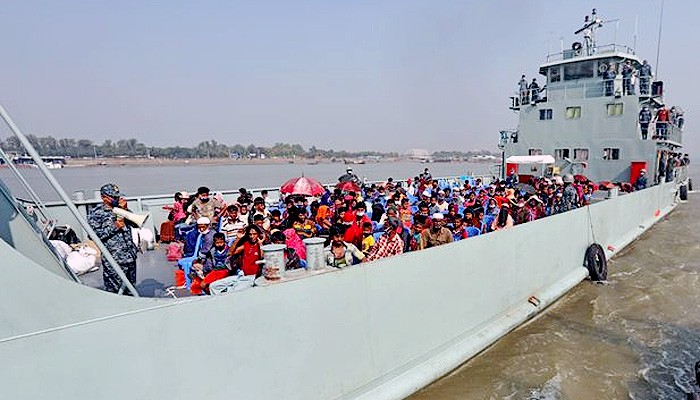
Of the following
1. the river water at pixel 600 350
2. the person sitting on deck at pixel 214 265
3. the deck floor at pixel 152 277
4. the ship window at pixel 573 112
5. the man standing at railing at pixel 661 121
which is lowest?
the river water at pixel 600 350

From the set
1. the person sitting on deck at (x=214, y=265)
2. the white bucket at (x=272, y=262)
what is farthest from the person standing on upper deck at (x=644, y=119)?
the white bucket at (x=272, y=262)

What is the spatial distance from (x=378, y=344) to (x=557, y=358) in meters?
3.13

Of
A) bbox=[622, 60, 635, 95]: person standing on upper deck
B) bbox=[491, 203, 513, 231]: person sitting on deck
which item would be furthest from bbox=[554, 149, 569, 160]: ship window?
bbox=[491, 203, 513, 231]: person sitting on deck

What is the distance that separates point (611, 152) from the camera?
16.4 m

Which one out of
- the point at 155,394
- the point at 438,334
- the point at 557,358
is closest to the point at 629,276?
the point at 557,358

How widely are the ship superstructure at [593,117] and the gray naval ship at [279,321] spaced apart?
9.43 m

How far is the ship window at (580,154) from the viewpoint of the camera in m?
17.0

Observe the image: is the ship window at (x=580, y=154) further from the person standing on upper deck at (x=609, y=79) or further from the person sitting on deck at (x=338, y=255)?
the person sitting on deck at (x=338, y=255)

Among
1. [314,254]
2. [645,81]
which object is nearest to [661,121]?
[645,81]

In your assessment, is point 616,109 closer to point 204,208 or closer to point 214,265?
point 204,208

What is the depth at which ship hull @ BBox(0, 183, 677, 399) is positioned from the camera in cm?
248

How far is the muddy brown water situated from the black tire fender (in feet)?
0.86

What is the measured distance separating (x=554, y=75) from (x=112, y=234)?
65.8 feet

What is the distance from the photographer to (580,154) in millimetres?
17188
